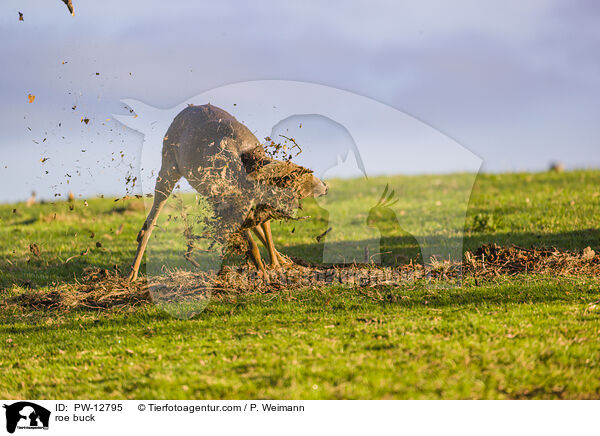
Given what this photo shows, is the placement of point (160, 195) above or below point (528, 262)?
above

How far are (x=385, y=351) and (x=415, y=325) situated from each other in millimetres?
922

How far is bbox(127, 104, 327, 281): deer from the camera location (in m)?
7.29

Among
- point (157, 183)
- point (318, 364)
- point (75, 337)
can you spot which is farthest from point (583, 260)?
point (75, 337)

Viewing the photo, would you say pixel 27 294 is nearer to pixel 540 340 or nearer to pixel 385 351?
pixel 385 351

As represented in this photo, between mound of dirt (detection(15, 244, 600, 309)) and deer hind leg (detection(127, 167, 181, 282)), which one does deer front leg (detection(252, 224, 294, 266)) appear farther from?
deer hind leg (detection(127, 167, 181, 282))

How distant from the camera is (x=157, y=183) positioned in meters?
8.31

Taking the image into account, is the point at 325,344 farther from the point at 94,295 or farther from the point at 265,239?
the point at 94,295

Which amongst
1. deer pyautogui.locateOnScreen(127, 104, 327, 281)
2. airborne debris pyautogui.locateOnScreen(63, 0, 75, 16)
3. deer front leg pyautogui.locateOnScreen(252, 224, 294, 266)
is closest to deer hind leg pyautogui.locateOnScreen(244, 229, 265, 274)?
deer pyautogui.locateOnScreen(127, 104, 327, 281)
